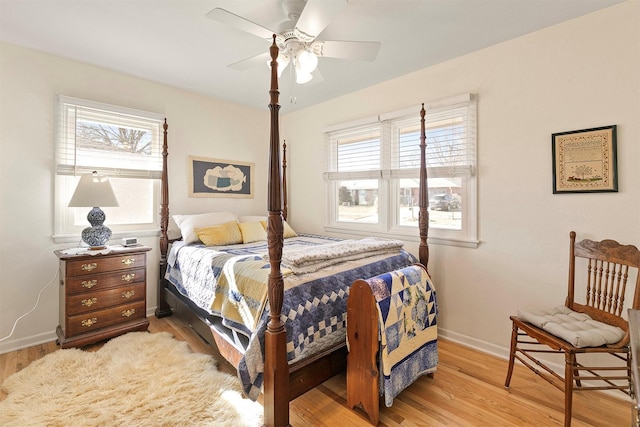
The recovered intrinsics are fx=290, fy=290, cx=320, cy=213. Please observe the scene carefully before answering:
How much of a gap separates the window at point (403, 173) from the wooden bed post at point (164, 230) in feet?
6.09

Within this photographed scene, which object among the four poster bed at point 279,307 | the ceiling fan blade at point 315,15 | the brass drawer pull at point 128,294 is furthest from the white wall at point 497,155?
the ceiling fan blade at point 315,15

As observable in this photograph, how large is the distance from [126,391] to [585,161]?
344cm

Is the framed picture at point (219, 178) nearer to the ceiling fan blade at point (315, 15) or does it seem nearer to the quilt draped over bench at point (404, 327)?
the ceiling fan blade at point (315, 15)

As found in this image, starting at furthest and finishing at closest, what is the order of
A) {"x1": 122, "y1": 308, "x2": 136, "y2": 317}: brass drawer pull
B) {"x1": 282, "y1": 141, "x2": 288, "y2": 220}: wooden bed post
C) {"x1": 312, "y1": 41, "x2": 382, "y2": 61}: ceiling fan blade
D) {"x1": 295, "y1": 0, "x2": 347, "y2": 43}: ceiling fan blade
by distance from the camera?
1. {"x1": 282, "y1": 141, "x2": 288, "y2": 220}: wooden bed post
2. {"x1": 122, "y1": 308, "x2": 136, "y2": 317}: brass drawer pull
3. {"x1": 312, "y1": 41, "x2": 382, "y2": 61}: ceiling fan blade
4. {"x1": 295, "y1": 0, "x2": 347, "y2": 43}: ceiling fan blade

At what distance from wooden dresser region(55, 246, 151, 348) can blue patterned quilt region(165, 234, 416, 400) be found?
2.24ft

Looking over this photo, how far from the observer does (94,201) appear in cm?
243

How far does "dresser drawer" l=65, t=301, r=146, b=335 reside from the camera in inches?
94.5

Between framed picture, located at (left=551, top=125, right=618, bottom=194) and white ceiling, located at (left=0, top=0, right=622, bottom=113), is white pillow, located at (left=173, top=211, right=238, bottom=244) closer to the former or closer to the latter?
white ceiling, located at (left=0, top=0, right=622, bottom=113)

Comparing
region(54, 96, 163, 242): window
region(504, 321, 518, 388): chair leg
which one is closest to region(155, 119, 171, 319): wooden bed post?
region(54, 96, 163, 242): window

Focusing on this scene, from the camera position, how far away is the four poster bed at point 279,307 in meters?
1.53

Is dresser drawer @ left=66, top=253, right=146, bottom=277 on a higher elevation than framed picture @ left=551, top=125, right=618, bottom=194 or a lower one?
lower

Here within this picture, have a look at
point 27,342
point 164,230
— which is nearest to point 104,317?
point 27,342

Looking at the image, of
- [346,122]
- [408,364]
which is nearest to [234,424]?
[408,364]

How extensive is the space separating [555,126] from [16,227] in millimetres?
4384
